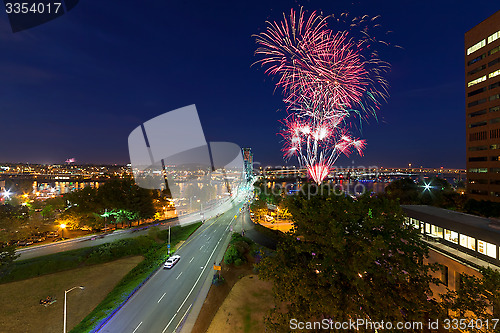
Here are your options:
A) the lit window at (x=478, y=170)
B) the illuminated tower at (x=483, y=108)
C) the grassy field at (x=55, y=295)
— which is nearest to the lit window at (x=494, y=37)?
the illuminated tower at (x=483, y=108)

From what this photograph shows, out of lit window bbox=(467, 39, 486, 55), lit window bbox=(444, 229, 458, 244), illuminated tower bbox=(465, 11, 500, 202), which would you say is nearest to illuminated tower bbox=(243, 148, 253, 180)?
illuminated tower bbox=(465, 11, 500, 202)

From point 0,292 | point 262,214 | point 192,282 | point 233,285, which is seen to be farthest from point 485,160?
point 0,292

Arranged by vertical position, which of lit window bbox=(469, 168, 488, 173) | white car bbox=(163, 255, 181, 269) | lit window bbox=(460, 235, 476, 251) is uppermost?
lit window bbox=(469, 168, 488, 173)

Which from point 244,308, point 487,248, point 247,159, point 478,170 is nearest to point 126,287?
point 244,308

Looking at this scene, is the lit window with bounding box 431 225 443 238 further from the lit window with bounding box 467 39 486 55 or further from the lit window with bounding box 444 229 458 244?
the lit window with bounding box 467 39 486 55

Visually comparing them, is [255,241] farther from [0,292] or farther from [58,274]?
[0,292]

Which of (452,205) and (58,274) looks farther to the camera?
(452,205)

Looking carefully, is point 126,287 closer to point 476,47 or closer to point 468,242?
point 468,242
